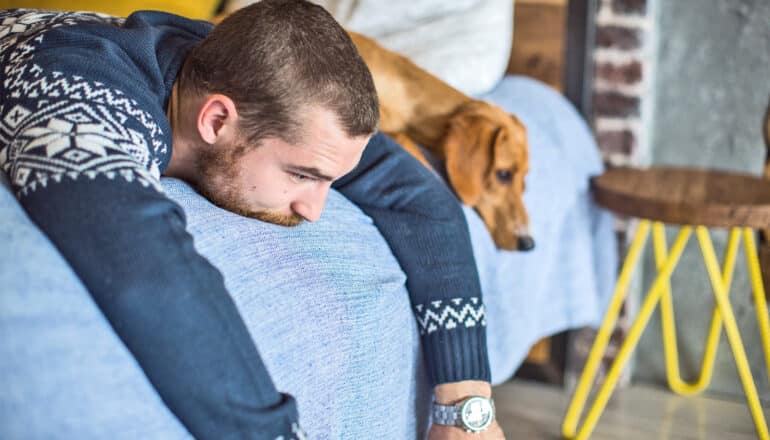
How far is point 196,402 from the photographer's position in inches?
26.0

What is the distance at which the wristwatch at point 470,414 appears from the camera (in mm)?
1036

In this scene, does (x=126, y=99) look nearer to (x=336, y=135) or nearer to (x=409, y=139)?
(x=336, y=135)

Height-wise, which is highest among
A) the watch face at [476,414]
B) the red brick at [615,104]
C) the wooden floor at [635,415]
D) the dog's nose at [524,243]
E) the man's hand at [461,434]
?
the red brick at [615,104]

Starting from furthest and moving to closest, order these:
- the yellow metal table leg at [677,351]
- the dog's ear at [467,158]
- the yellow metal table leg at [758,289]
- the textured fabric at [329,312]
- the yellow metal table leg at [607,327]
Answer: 1. the yellow metal table leg at [677,351]
2. the yellow metal table leg at [607,327]
3. the yellow metal table leg at [758,289]
4. the dog's ear at [467,158]
5. the textured fabric at [329,312]

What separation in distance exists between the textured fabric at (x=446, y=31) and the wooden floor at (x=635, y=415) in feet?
2.61

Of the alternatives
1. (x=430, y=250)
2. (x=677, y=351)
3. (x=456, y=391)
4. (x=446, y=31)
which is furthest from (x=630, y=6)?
(x=456, y=391)

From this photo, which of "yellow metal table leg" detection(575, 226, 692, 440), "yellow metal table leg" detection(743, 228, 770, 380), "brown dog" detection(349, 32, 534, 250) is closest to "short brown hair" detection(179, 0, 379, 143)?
"brown dog" detection(349, 32, 534, 250)

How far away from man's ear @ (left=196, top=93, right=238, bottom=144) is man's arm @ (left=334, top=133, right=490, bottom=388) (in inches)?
10.8

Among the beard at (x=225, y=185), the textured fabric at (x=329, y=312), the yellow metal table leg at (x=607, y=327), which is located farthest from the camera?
the yellow metal table leg at (x=607, y=327)

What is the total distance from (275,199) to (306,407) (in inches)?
9.5

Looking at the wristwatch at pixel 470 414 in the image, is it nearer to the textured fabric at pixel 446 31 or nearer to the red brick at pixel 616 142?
the textured fabric at pixel 446 31

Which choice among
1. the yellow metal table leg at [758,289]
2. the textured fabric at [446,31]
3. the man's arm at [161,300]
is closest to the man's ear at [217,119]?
the man's arm at [161,300]

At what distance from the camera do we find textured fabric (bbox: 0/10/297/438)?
650 millimetres

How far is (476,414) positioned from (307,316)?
31 centimetres
